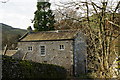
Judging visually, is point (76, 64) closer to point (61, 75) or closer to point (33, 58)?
point (33, 58)

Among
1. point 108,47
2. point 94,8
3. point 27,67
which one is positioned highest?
point 94,8

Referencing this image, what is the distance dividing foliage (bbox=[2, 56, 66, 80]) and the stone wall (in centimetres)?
703

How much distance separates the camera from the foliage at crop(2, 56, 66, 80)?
7.10 m

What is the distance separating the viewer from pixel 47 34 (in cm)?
2192

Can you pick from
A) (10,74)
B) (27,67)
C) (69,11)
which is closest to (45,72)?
(27,67)

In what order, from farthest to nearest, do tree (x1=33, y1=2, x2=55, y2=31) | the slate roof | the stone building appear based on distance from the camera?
1. tree (x1=33, y1=2, x2=55, y2=31)
2. the slate roof
3. the stone building

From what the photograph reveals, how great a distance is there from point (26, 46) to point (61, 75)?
8797 millimetres

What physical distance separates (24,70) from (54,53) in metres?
12.1

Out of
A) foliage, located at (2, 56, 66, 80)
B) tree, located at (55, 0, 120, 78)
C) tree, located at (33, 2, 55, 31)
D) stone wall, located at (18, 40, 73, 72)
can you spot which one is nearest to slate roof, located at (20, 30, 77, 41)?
stone wall, located at (18, 40, 73, 72)

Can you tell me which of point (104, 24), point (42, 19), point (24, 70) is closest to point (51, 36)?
point (42, 19)

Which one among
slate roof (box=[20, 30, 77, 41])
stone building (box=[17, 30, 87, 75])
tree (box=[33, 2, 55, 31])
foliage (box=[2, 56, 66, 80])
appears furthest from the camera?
tree (box=[33, 2, 55, 31])

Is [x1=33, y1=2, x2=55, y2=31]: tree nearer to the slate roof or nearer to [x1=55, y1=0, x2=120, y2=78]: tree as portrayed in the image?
the slate roof

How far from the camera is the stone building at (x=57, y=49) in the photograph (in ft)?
65.6

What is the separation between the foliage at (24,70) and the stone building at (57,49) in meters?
7.09
